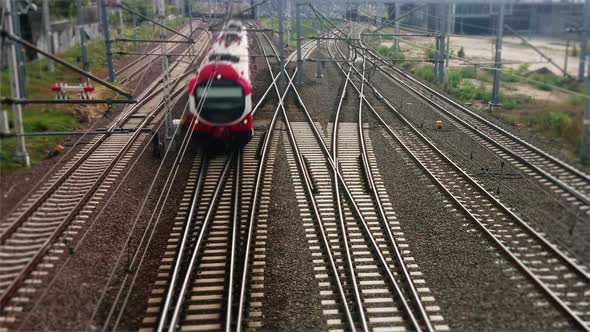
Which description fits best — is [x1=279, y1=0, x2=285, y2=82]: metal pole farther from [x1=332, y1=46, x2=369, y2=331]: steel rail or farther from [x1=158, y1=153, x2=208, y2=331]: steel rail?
[x1=158, y1=153, x2=208, y2=331]: steel rail

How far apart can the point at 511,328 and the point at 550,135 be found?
502cm

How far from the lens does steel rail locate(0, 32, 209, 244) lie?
24.1 feet

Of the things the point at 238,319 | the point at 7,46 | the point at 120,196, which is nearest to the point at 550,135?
the point at 238,319

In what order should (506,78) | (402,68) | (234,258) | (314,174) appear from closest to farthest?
(234,258) < (314,174) < (506,78) < (402,68)

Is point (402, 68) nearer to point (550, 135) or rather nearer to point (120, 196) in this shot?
point (550, 135)

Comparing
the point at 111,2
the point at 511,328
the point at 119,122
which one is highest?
the point at 111,2

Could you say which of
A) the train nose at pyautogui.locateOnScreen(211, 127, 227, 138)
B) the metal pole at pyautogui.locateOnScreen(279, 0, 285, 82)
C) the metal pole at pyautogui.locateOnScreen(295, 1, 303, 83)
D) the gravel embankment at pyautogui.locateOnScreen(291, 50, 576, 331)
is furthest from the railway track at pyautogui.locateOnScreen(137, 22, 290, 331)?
the metal pole at pyautogui.locateOnScreen(295, 1, 303, 83)

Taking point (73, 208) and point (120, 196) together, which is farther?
point (120, 196)

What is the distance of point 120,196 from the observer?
10.3 m

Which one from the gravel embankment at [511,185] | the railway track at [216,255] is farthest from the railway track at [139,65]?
the gravel embankment at [511,185]

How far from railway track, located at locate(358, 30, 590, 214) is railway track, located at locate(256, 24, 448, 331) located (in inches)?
99.9

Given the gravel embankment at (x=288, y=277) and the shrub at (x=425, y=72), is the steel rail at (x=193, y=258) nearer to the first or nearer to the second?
the gravel embankment at (x=288, y=277)

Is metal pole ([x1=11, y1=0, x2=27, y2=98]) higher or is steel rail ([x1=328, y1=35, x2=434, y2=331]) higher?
metal pole ([x1=11, y1=0, x2=27, y2=98])

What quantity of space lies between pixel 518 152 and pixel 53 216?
9.10 meters
